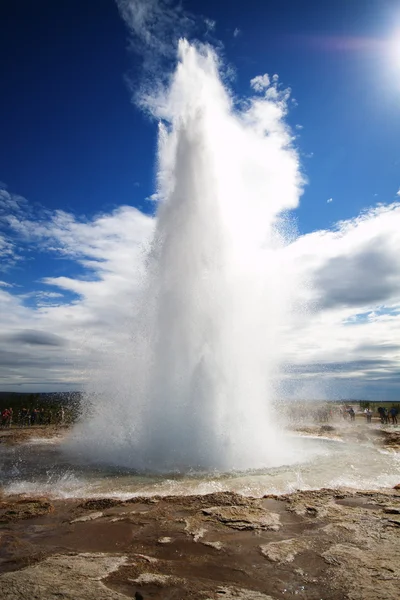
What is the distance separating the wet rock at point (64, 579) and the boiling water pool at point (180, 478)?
3402mm

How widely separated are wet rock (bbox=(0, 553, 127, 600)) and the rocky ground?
14mm

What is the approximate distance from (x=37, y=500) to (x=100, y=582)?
462 cm

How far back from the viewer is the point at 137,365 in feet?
50.5

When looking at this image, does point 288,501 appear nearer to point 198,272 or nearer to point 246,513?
point 246,513

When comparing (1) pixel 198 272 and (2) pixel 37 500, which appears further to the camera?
(1) pixel 198 272

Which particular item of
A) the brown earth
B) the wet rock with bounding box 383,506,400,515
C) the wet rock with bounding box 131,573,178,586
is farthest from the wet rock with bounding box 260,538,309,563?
the wet rock with bounding box 383,506,400,515

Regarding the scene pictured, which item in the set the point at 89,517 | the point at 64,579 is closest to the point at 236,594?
the point at 64,579

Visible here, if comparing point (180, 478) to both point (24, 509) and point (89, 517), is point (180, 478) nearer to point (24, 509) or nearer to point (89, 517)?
point (89, 517)

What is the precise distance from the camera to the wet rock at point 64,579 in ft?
13.9

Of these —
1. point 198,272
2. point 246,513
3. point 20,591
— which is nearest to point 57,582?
point 20,591

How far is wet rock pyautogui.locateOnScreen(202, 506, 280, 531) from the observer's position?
667 cm

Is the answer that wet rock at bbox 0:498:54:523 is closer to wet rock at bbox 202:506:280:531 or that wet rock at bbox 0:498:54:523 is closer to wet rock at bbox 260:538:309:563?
wet rock at bbox 202:506:280:531

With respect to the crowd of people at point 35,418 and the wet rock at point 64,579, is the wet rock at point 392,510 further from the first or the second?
the crowd of people at point 35,418

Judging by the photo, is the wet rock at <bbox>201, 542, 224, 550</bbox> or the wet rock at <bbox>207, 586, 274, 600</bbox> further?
the wet rock at <bbox>201, 542, 224, 550</bbox>
